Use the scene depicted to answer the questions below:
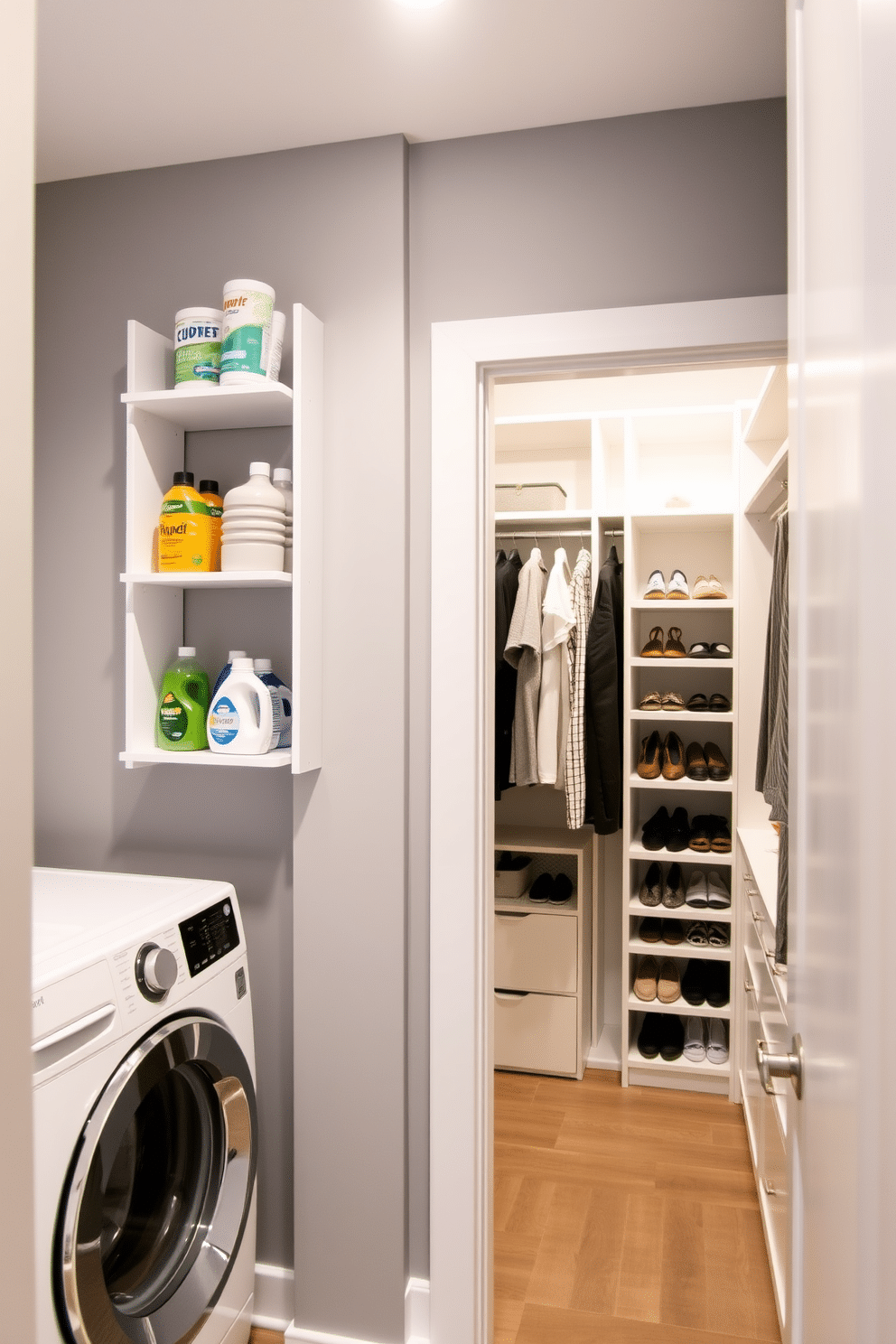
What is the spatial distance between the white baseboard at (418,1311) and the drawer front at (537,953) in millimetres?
1358

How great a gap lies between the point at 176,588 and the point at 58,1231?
118 cm

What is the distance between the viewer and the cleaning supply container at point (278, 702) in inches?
70.4

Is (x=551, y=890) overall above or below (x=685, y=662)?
below

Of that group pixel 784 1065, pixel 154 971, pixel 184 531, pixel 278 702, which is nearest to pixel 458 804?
pixel 278 702

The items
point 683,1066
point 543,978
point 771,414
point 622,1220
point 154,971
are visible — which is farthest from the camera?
point 543,978

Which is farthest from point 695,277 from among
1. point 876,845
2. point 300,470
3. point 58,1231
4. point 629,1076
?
point 629,1076

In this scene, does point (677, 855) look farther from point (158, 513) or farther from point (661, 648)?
→ point (158, 513)

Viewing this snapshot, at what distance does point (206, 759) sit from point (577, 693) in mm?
1597

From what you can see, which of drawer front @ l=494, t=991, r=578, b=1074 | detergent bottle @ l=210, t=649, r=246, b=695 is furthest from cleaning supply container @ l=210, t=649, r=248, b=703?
drawer front @ l=494, t=991, r=578, b=1074

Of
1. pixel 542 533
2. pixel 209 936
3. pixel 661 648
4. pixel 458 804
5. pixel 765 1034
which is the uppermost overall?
pixel 542 533

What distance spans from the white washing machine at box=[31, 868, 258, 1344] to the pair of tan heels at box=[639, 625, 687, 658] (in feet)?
6.12

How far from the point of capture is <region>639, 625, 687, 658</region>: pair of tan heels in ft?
10.3

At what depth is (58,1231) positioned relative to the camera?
3.98 feet

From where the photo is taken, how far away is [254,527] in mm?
1727
